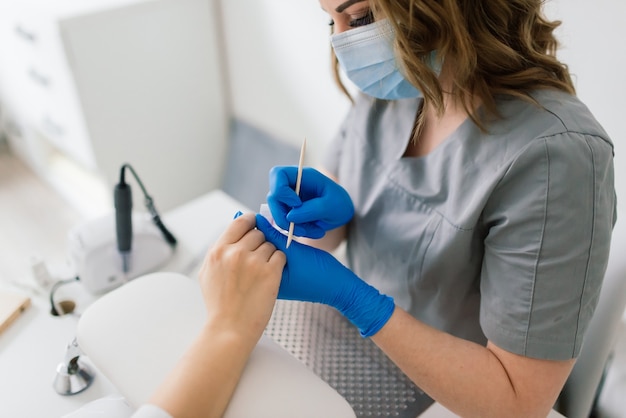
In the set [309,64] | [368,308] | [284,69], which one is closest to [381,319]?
[368,308]

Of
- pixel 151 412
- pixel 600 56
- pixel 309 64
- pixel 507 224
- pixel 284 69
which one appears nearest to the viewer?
pixel 151 412

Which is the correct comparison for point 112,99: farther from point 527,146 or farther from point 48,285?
point 527,146

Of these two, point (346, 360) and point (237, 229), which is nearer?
point (237, 229)

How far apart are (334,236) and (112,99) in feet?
3.46

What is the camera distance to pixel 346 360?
95cm

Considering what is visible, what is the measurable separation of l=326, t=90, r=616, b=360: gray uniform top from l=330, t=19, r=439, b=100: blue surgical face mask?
Result: 10 cm

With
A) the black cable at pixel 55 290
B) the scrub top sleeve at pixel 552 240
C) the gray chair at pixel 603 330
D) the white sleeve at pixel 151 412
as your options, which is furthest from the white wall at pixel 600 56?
the black cable at pixel 55 290

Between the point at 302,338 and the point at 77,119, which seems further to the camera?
the point at 77,119

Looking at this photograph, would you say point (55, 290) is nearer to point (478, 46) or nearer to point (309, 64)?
point (478, 46)

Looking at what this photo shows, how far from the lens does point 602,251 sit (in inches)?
27.5

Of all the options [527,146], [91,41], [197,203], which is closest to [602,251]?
[527,146]

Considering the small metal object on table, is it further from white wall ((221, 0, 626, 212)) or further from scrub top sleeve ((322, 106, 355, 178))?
white wall ((221, 0, 626, 212))

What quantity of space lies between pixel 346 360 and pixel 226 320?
1.06 ft

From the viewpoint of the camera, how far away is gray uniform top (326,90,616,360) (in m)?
0.69
